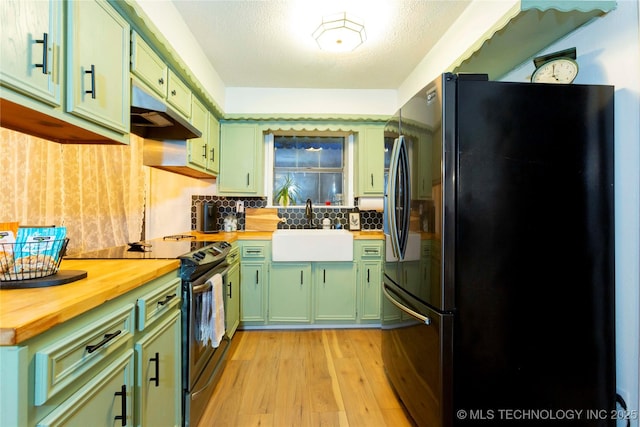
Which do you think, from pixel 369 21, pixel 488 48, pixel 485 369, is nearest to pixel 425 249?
pixel 485 369

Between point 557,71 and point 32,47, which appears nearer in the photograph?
point 32,47

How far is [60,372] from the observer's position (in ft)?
2.43

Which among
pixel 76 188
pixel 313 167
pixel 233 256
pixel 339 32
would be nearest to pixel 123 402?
pixel 76 188

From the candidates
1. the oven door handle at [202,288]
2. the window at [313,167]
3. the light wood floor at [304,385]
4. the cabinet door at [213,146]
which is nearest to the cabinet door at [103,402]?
the oven door handle at [202,288]

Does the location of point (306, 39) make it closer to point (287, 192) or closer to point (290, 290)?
point (287, 192)

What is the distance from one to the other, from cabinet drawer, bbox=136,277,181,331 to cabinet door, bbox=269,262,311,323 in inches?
56.0

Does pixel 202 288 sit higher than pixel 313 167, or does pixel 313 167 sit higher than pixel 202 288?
pixel 313 167

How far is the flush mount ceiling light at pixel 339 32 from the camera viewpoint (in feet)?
6.48

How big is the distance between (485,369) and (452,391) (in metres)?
0.18

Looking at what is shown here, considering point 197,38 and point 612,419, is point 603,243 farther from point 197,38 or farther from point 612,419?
point 197,38

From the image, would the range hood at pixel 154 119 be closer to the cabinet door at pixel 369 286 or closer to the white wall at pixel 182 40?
the white wall at pixel 182 40

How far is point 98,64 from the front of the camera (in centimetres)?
126

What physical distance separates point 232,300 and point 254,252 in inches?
19.8

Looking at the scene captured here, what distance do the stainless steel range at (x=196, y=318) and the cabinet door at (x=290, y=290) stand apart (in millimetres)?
932
